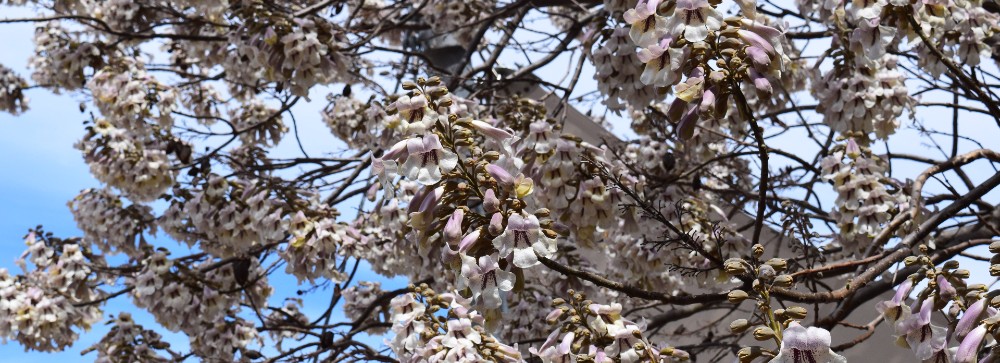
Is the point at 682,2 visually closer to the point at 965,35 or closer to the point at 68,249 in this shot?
the point at 965,35

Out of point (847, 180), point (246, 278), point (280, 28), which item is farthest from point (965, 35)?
point (246, 278)

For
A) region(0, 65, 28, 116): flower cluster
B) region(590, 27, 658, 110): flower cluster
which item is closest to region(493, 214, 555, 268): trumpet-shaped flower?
region(590, 27, 658, 110): flower cluster

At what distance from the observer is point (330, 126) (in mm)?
8180

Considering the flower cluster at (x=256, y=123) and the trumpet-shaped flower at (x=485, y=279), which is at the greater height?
the flower cluster at (x=256, y=123)

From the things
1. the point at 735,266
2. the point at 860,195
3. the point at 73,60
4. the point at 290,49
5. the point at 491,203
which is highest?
the point at 73,60

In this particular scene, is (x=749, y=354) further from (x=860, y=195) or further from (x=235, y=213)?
(x=235, y=213)

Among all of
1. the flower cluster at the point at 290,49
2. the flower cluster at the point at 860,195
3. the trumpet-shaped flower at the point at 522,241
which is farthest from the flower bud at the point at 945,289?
the flower cluster at the point at 290,49

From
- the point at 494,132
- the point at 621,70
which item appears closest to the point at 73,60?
the point at 621,70

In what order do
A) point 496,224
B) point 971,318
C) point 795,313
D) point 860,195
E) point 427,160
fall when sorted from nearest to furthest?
point 795,313, point 971,318, point 496,224, point 427,160, point 860,195

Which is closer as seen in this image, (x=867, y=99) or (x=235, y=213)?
(x=867, y=99)

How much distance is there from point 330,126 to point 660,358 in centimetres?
575

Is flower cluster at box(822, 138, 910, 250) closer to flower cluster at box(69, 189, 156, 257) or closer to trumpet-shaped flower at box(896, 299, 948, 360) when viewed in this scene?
trumpet-shaped flower at box(896, 299, 948, 360)

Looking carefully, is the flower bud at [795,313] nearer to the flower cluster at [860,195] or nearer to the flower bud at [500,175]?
the flower bud at [500,175]

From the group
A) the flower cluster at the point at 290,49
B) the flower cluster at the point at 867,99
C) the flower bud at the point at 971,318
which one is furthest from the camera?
the flower cluster at the point at 290,49
